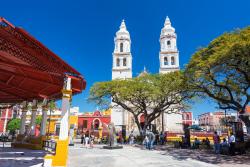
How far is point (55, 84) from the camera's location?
11680 millimetres

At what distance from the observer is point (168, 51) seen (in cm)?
4872

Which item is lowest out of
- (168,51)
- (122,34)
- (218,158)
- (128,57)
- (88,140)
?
(218,158)

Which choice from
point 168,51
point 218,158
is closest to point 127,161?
point 218,158

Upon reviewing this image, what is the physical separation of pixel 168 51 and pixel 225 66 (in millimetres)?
35222

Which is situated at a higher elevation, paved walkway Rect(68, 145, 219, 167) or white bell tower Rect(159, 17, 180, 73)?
white bell tower Rect(159, 17, 180, 73)

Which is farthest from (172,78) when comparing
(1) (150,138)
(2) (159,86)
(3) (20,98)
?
(3) (20,98)

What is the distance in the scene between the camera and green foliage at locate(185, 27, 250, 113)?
12641mm

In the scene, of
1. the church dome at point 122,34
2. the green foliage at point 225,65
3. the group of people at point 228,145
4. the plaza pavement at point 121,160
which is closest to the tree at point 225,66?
the green foliage at point 225,65

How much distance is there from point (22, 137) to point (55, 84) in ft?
24.0

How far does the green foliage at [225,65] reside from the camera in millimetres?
12641

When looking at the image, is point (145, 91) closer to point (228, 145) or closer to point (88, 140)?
point (88, 140)

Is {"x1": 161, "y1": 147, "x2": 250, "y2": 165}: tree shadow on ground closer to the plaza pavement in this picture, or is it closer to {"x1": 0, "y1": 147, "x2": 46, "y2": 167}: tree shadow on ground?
the plaza pavement

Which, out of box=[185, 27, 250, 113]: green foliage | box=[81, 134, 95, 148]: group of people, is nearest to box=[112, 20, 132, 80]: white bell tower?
box=[81, 134, 95, 148]: group of people

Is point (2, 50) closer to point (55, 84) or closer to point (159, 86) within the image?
point (55, 84)
